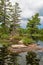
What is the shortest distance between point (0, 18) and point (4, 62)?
5038 cm

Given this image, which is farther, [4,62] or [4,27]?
[4,27]

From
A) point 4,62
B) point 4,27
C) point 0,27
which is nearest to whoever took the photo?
point 4,62

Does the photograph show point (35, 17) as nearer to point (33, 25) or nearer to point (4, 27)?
point (33, 25)

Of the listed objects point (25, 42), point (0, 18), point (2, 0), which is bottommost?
point (25, 42)

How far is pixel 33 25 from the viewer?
328ft

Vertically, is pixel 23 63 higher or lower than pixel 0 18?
lower

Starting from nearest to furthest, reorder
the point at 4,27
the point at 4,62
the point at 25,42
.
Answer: the point at 4,62, the point at 25,42, the point at 4,27

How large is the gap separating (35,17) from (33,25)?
4034 millimetres

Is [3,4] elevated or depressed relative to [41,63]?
elevated

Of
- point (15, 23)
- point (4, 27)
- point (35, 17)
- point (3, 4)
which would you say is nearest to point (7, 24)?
point (4, 27)

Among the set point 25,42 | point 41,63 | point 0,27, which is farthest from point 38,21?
point 41,63

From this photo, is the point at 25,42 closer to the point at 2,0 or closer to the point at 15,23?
the point at 2,0

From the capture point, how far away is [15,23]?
96.8m

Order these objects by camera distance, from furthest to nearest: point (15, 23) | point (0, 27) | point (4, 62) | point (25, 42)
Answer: point (15, 23)
point (0, 27)
point (25, 42)
point (4, 62)
